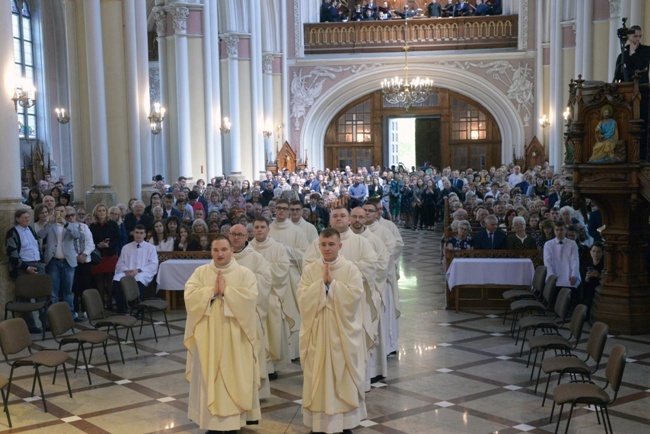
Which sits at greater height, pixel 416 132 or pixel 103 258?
pixel 416 132

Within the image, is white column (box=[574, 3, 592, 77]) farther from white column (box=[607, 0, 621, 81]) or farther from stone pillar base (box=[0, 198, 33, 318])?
stone pillar base (box=[0, 198, 33, 318])

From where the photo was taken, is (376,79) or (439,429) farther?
(376,79)

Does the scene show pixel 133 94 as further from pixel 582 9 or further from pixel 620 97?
pixel 582 9

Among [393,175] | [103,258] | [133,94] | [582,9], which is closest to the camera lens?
[103,258]

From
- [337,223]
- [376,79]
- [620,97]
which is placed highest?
[376,79]

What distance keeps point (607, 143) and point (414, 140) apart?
28.2 m

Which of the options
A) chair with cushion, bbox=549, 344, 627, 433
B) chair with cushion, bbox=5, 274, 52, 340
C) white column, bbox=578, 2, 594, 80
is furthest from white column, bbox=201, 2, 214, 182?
chair with cushion, bbox=549, 344, 627, 433

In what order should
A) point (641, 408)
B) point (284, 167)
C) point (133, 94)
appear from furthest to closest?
point (284, 167), point (133, 94), point (641, 408)

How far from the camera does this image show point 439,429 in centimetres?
746

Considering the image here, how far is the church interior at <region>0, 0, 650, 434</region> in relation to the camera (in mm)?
8469

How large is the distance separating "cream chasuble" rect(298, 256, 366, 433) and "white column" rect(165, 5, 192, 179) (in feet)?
52.2

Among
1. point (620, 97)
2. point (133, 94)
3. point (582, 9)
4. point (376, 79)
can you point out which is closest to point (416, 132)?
point (376, 79)

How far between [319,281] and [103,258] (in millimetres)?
6664

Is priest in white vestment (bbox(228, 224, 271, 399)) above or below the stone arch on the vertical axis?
below
